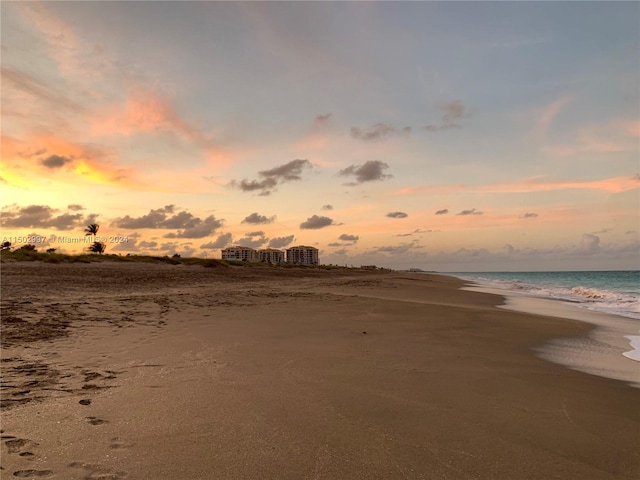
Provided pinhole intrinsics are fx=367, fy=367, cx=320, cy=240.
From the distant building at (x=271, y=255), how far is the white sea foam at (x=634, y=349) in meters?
150

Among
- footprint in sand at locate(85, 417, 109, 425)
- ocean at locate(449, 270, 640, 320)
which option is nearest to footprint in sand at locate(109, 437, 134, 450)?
footprint in sand at locate(85, 417, 109, 425)

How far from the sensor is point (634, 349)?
29.2 feet

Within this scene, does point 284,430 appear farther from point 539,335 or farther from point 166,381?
point 539,335

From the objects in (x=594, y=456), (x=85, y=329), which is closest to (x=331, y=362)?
(x=594, y=456)

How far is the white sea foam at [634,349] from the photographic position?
803 cm

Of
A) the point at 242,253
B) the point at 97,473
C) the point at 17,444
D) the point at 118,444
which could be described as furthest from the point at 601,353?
the point at 242,253

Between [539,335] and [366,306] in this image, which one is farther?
[366,306]

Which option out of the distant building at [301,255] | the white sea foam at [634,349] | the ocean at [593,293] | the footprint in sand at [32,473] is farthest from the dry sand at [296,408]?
the distant building at [301,255]

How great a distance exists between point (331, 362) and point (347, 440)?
9.46 feet

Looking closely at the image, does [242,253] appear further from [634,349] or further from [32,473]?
[32,473]

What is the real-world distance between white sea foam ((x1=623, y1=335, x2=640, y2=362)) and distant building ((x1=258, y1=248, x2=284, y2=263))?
15005cm

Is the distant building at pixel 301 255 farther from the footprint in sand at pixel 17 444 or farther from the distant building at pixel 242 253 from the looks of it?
the footprint in sand at pixel 17 444

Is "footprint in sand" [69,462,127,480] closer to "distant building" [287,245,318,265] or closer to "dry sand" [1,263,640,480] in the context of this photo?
"dry sand" [1,263,640,480]

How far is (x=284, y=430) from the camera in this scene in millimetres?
3744
